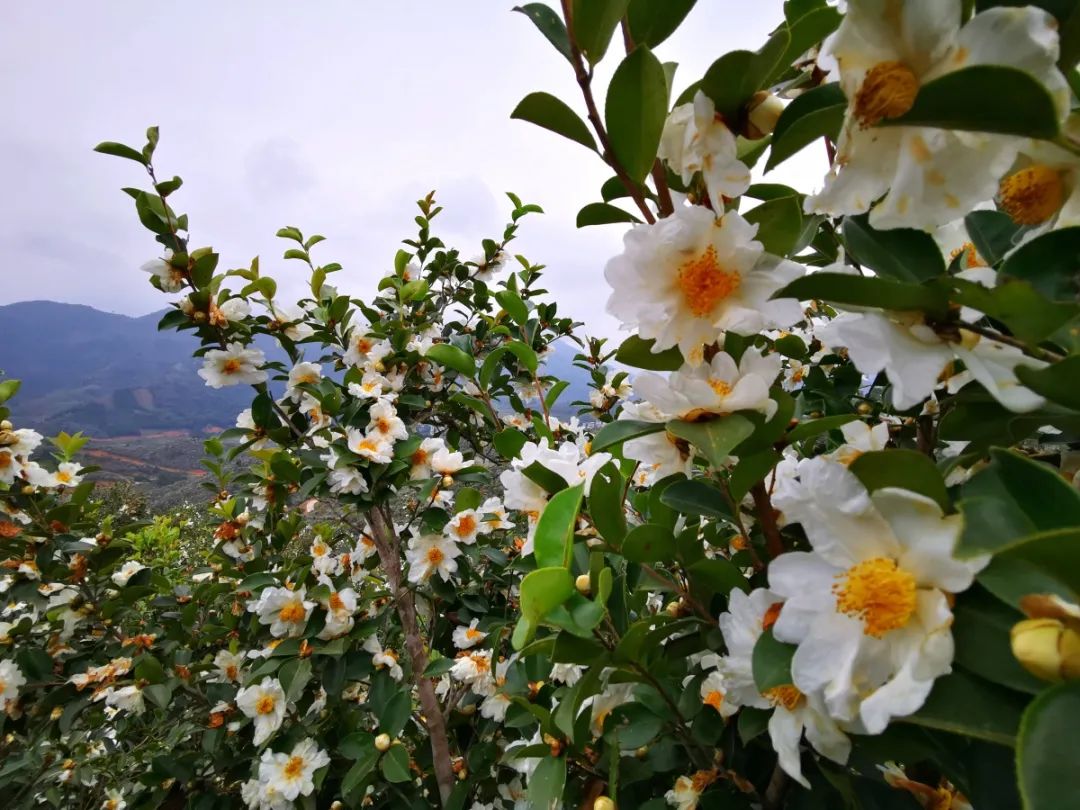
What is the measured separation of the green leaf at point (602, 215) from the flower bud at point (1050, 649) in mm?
452

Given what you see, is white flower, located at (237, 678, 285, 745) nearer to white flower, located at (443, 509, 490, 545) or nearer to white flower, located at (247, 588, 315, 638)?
white flower, located at (247, 588, 315, 638)

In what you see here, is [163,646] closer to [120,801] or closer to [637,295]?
[120,801]

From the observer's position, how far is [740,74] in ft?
1.48

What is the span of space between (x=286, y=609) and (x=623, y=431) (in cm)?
125

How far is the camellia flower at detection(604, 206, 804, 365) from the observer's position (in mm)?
448

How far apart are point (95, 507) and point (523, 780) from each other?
1.81 meters

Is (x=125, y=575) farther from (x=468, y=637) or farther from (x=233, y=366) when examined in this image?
(x=468, y=637)

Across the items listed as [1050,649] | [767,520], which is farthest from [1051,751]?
[767,520]

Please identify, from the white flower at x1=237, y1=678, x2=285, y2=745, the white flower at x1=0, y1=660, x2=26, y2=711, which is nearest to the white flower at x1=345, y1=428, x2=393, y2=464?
the white flower at x1=237, y1=678, x2=285, y2=745

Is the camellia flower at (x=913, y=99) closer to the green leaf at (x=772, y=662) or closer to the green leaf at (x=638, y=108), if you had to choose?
the green leaf at (x=638, y=108)

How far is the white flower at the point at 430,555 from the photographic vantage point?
1557mm

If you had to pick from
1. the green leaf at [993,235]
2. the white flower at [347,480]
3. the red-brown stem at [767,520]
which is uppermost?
the green leaf at [993,235]

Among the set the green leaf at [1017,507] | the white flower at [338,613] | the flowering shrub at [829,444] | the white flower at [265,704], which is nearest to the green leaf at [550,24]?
the flowering shrub at [829,444]

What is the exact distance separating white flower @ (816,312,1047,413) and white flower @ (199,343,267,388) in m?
1.53
